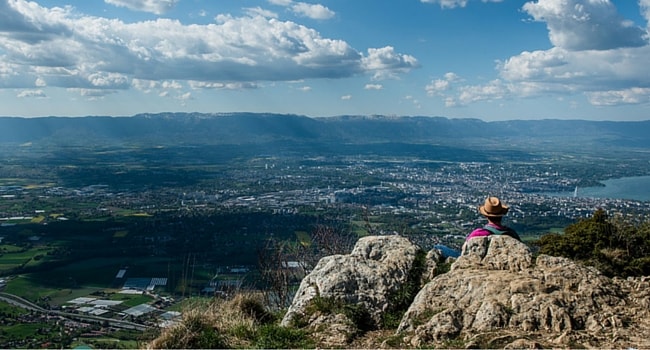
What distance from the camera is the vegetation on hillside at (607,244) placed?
1014 centimetres

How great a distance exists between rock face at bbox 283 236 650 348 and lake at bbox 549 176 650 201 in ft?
206

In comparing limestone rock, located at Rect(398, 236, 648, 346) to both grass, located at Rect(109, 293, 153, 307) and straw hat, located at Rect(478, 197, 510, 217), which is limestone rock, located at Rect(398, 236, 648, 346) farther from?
grass, located at Rect(109, 293, 153, 307)

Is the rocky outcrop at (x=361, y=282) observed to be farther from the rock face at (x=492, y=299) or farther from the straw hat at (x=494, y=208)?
the straw hat at (x=494, y=208)

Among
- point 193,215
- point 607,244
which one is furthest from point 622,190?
point 607,244

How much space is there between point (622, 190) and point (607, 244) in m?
69.2

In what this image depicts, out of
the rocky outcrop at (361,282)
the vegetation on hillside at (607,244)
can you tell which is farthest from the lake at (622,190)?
the rocky outcrop at (361,282)

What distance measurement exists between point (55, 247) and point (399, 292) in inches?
1870

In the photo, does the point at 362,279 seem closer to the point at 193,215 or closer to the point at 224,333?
the point at 224,333

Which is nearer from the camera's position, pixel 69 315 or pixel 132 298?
pixel 69 315

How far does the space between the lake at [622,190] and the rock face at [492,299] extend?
62.7 metres

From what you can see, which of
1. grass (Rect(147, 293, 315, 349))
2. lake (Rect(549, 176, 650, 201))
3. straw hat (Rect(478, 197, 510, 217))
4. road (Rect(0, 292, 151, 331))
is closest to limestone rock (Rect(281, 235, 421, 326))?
grass (Rect(147, 293, 315, 349))

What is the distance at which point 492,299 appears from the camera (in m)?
5.16

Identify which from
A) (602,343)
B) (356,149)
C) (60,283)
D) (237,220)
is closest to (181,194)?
(237,220)

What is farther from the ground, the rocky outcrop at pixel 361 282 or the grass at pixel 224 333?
the rocky outcrop at pixel 361 282
